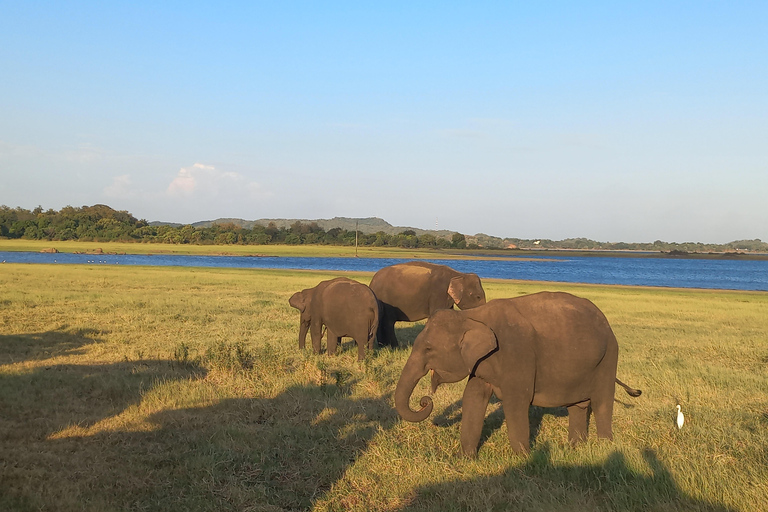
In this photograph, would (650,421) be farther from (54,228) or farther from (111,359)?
(54,228)

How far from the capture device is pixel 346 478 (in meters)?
6.36

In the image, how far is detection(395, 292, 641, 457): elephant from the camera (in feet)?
21.8

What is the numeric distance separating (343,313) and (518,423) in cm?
699

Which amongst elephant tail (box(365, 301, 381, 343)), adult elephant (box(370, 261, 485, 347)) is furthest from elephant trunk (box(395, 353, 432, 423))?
adult elephant (box(370, 261, 485, 347))

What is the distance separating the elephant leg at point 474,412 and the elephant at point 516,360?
0.01 meters

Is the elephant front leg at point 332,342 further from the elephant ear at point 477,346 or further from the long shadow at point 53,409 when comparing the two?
the elephant ear at point 477,346

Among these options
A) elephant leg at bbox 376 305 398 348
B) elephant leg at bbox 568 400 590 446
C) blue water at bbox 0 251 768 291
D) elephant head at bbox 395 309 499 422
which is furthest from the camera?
blue water at bbox 0 251 768 291

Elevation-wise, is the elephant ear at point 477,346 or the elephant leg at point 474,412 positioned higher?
the elephant ear at point 477,346

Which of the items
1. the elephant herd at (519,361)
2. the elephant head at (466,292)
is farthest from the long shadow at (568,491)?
the elephant head at (466,292)

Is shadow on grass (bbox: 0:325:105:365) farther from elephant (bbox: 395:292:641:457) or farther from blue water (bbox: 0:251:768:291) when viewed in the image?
blue water (bbox: 0:251:768:291)

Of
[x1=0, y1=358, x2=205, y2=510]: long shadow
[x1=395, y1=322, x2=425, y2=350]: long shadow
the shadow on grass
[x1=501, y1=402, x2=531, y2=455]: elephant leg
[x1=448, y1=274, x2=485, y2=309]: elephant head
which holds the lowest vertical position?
[x1=395, y1=322, x2=425, y2=350]: long shadow

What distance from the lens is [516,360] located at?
6.65 meters

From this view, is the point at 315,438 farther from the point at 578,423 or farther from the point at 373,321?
the point at 373,321

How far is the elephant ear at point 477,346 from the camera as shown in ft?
21.0
